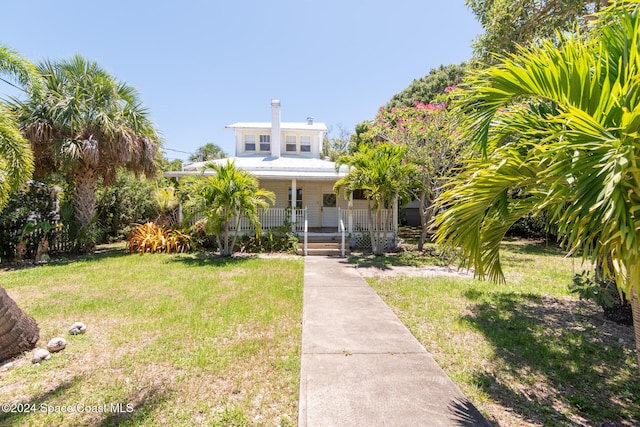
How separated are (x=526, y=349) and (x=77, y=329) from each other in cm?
665

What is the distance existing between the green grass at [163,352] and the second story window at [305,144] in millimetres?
13677

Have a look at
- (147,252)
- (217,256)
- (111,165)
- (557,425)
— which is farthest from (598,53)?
(111,165)

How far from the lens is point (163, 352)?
3.86 metres

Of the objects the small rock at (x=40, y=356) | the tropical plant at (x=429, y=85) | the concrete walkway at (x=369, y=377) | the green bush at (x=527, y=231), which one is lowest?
the concrete walkway at (x=369, y=377)

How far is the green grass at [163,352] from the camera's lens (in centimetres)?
279

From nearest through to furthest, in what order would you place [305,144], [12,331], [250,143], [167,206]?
1. [12,331]
2. [167,206]
3. [250,143]
4. [305,144]

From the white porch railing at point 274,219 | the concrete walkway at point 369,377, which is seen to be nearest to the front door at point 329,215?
the white porch railing at point 274,219

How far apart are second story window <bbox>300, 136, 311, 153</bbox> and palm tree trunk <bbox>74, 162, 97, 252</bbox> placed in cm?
1183

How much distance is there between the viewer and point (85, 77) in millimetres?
10562

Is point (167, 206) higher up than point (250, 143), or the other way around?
point (250, 143)

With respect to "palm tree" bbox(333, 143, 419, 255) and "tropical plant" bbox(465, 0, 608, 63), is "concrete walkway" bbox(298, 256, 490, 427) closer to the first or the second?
"palm tree" bbox(333, 143, 419, 255)

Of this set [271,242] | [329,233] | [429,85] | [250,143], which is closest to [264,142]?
[250,143]

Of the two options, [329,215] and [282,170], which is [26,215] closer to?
[282,170]

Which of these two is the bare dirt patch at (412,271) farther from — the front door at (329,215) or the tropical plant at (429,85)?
the tropical plant at (429,85)
